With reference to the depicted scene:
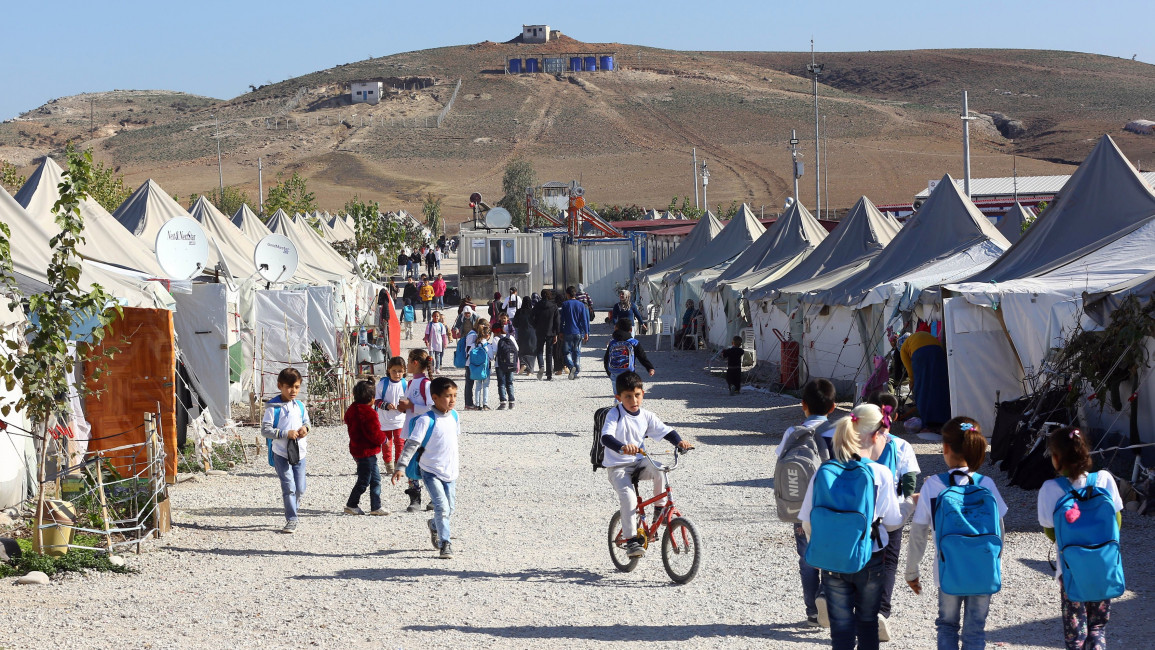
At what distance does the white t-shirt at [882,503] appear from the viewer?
5.38m

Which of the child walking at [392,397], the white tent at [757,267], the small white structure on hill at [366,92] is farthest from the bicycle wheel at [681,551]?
the small white structure on hill at [366,92]

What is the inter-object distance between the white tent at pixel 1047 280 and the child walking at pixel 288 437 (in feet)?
23.0

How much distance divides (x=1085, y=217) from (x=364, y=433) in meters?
8.74

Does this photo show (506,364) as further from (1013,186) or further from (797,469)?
(1013,186)

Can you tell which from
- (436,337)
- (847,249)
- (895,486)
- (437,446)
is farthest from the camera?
(436,337)

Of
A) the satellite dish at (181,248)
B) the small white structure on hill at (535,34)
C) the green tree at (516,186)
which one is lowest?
the satellite dish at (181,248)

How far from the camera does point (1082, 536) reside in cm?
509

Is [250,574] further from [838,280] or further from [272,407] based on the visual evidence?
[838,280]

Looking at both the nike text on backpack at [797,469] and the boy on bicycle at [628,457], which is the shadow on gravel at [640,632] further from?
the boy on bicycle at [628,457]

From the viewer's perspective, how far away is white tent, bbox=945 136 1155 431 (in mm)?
11720

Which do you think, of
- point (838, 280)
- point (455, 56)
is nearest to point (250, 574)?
point (838, 280)

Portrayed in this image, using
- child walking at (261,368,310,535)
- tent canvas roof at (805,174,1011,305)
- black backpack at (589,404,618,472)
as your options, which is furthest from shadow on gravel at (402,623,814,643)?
tent canvas roof at (805,174,1011,305)

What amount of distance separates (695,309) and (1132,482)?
18.2 metres

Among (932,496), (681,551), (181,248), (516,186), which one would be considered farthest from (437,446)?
(516,186)
